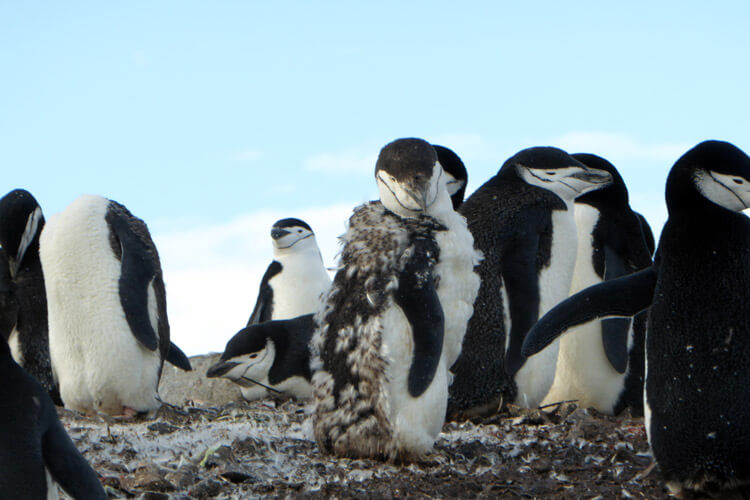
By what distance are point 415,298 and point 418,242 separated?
0.30 metres

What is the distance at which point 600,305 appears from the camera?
3.73 m

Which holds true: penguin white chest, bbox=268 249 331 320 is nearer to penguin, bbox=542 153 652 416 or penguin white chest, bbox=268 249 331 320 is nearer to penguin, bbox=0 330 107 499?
penguin, bbox=542 153 652 416

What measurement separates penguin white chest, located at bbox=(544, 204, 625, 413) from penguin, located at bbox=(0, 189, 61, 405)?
12.4 ft

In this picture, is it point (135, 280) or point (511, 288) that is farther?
point (135, 280)

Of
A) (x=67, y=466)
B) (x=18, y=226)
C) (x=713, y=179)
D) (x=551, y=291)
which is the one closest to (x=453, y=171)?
(x=551, y=291)

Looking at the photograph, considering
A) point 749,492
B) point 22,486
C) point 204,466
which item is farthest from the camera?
point 204,466

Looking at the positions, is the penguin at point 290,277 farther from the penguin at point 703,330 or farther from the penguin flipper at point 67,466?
the penguin flipper at point 67,466

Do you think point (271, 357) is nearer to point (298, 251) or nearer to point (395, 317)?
point (298, 251)

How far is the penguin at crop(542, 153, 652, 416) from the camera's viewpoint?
20.8ft

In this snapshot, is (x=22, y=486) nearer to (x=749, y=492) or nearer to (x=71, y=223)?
(x=749, y=492)

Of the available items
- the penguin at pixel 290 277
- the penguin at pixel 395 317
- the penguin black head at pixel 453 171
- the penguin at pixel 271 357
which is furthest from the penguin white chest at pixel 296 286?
the penguin at pixel 395 317

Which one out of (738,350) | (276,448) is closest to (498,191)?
(276,448)

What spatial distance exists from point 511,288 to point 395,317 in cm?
171

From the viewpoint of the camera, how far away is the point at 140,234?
6.86 meters
